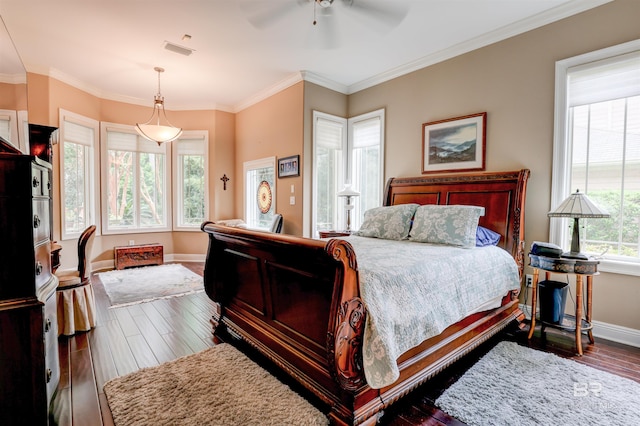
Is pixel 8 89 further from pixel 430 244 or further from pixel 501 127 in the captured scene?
pixel 501 127

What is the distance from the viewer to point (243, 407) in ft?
6.06

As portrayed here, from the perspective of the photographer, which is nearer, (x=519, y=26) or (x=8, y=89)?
(x=8, y=89)

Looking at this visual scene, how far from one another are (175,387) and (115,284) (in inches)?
127

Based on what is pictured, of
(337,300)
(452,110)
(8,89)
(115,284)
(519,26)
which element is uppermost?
(519,26)

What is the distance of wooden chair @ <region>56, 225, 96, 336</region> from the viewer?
284cm

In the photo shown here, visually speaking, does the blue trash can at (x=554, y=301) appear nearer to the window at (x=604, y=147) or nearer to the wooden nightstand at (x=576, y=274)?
the wooden nightstand at (x=576, y=274)

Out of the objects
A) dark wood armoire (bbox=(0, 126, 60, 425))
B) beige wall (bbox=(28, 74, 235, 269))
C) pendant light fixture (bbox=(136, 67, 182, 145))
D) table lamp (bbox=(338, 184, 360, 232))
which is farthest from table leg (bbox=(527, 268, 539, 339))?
beige wall (bbox=(28, 74, 235, 269))

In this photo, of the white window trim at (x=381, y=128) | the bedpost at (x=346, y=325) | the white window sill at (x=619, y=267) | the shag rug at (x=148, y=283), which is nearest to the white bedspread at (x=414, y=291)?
the bedpost at (x=346, y=325)

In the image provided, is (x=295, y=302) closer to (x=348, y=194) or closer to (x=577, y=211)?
(x=577, y=211)

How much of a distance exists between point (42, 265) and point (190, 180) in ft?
15.8

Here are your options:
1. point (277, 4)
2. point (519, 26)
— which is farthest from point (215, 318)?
point (519, 26)

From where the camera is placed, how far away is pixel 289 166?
4.89 m

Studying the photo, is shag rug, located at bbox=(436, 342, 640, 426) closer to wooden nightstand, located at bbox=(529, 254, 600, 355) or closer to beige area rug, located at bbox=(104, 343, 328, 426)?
wooden nightstand, located at bbox=(529, 254, 600, 355)

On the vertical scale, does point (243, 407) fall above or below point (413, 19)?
below
